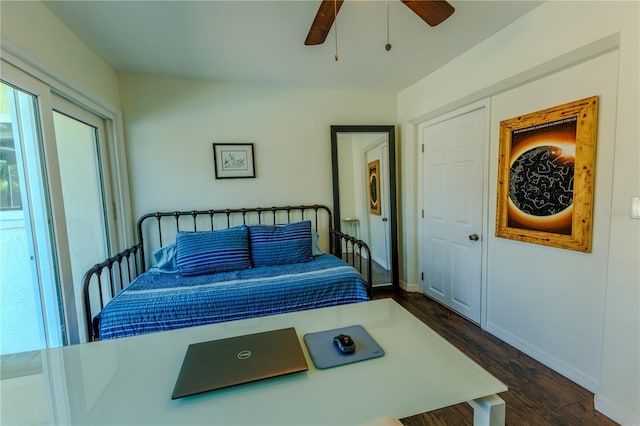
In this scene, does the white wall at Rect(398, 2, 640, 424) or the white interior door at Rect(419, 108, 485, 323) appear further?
the white interior door at Rect(419, 108, 485, 323)

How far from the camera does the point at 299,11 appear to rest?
1718 mm

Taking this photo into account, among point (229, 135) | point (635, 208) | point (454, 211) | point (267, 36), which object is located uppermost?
point (267, 36)

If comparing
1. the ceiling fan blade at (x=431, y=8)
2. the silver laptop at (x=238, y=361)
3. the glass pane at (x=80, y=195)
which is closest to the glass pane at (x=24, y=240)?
the glass pane at (x=80, y=195)

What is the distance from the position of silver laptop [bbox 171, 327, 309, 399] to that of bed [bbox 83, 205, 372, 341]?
86cm

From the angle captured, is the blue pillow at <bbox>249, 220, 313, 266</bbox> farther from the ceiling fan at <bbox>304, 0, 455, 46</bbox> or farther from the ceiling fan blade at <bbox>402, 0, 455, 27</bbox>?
the ceiling fan blade at <bbox>402, 0, 455, 27</bbox>

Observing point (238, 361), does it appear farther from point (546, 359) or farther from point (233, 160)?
point (233, 160)

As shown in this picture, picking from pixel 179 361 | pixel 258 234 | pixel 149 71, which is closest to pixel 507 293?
pixel 258 234

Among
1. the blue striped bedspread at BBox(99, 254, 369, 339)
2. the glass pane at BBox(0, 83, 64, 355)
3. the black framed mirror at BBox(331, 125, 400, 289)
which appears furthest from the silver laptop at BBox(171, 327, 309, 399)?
the black framed mirror at BBox(331, 125, 400, 289)

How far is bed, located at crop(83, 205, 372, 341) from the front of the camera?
171 centimetres

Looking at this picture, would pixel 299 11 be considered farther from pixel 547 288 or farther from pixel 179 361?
pixel 547 288

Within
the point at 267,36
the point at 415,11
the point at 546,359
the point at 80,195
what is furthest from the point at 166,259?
Result: the point at 546,359

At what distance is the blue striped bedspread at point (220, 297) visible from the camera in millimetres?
1670

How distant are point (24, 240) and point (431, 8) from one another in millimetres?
2447

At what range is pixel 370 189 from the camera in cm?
330
